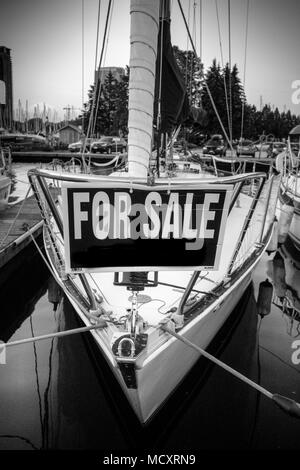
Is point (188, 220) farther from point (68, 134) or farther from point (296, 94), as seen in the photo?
point (68, 134)

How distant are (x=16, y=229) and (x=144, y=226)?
25.8ft

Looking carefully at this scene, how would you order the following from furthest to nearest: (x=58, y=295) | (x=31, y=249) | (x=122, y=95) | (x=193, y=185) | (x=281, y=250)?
(x=122, y=95)
(x=281, y=250)
(x=31, y=249)
(x=58, y=295)
(x=193, y=185)

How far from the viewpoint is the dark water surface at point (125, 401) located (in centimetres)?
395

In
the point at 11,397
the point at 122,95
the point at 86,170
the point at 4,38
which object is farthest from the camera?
the point at 122,95

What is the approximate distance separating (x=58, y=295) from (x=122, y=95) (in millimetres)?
49422

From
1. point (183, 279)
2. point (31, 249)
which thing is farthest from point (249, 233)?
point (31, 249)

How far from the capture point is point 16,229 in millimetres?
10078

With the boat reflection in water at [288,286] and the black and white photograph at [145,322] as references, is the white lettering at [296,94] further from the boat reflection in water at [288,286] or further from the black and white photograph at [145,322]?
the boat reflection in water at [288,286]

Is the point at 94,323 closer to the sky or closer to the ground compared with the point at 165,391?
closer to the sky

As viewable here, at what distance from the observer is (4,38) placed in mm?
17156

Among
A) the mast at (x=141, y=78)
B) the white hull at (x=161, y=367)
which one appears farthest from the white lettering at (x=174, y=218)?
the mast at (x=141, y=78)

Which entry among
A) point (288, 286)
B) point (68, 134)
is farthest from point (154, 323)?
point (68, 134)

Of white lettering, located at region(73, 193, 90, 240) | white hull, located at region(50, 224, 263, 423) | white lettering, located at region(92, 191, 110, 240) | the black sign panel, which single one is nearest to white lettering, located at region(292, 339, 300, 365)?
white hull, located at region(50, 224, 263, 423)

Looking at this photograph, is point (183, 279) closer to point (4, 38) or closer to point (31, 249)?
point (31, 249)
